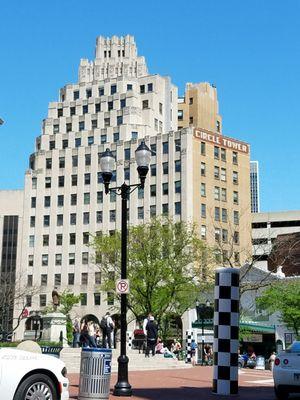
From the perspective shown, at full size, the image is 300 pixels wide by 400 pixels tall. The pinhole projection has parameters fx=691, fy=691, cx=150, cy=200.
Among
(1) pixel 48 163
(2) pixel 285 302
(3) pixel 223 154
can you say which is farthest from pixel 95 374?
(1) pixel 48 163

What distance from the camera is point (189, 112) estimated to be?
4286 inches

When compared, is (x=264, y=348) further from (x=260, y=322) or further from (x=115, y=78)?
(x=115, y=78)

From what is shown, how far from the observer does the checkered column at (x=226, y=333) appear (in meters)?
13.9

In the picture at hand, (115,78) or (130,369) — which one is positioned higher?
(115,78)

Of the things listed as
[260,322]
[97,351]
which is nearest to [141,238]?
[260,322]

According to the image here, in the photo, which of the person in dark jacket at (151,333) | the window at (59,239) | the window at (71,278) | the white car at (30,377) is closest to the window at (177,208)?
the window at (71,278)

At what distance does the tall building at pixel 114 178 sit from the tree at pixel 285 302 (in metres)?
25.3

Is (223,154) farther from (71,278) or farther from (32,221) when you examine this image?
(32,221)

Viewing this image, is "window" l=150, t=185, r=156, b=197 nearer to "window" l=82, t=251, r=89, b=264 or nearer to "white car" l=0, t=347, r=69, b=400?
"window" l=82, t=251, r=89, b=264

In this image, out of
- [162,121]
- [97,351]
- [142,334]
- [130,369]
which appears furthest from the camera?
[162,121]

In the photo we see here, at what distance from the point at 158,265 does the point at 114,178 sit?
36351mm

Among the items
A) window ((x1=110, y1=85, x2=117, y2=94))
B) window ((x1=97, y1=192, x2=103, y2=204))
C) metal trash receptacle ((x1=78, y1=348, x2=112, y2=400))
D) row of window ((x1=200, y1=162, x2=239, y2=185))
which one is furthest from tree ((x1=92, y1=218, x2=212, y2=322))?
window ((x1=110, y1=85, x2=117, y2=94))

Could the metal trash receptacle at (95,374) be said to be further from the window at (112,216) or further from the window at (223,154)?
the window at (223,154)

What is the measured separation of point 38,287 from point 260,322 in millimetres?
38080
